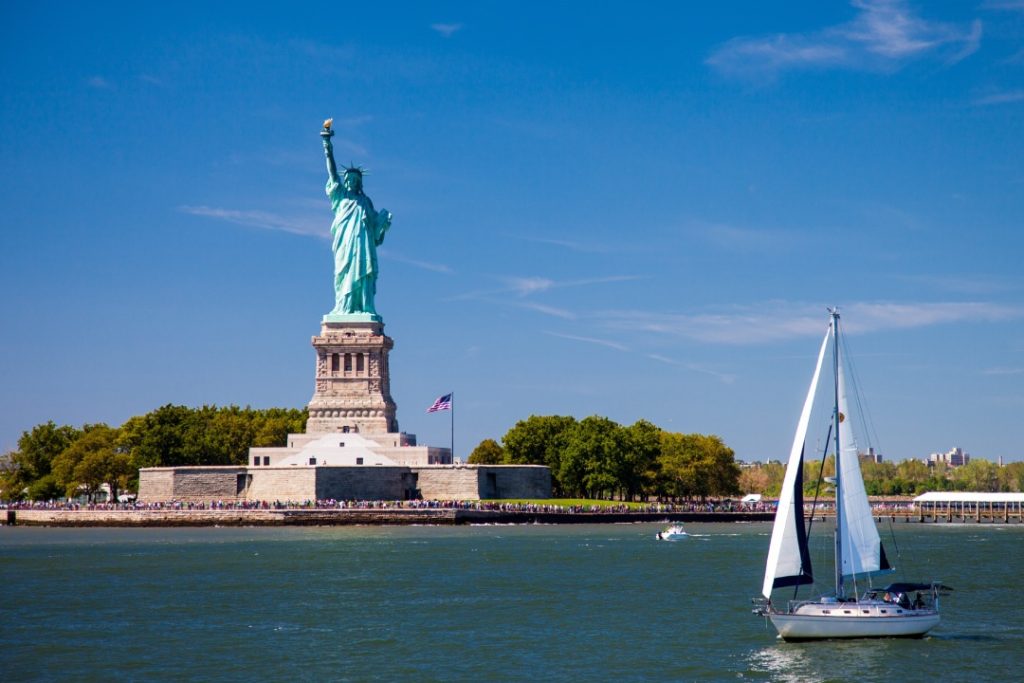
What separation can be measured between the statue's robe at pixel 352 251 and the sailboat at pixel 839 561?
73.8 m

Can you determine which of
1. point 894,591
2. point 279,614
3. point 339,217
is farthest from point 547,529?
point 894,591

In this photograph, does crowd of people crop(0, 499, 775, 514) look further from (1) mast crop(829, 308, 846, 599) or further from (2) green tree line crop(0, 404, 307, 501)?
(1) mast crop(829, 308, 846, 599)

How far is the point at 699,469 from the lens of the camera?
436 feet

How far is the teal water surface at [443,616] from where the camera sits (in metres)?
35.2

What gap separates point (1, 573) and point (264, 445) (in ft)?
212

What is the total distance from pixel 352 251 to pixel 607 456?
27378 mm

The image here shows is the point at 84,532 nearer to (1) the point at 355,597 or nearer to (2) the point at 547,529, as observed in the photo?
(2) the point at 547,529

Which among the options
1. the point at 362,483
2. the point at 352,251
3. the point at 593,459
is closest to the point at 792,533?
the point at 362,483

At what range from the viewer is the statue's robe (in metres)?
109

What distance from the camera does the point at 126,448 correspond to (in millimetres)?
126625

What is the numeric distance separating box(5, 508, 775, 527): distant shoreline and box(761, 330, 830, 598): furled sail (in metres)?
60.2

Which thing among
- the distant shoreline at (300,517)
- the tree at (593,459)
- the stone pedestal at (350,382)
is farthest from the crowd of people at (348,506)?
the stone pedestal at (350,382)

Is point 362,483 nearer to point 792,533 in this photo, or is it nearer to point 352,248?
point 352,248

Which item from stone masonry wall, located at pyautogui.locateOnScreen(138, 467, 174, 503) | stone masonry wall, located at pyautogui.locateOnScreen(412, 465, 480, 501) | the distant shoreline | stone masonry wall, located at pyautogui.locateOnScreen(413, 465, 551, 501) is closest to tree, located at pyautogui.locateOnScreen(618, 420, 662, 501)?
the distant shoreline
